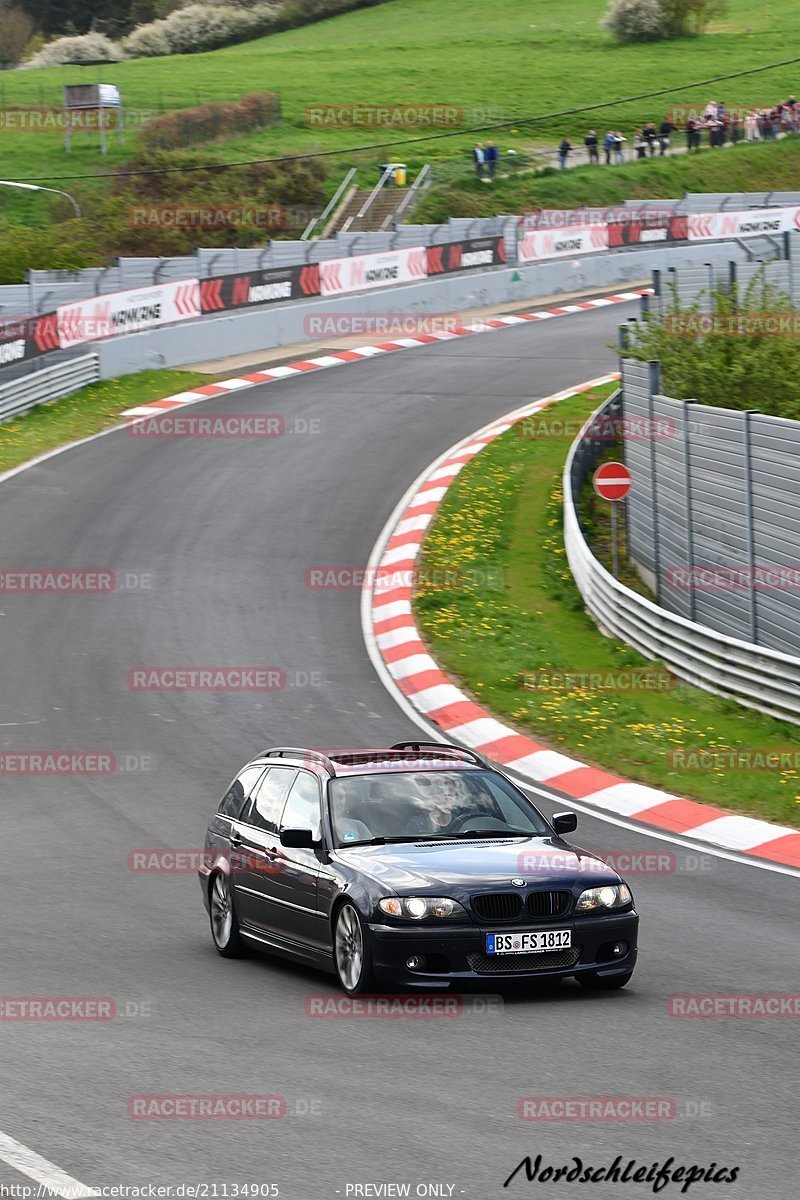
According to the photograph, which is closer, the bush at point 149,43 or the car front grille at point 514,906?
the car front grille at point 514,906

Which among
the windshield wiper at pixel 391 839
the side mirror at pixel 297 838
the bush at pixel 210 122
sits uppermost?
the bush at pixel 210 122

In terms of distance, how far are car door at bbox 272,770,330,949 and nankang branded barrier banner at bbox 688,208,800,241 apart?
45.5 metres

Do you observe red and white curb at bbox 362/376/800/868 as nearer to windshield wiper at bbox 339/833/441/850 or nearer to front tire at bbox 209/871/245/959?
windshield wiper at bbox 339/833/441/850

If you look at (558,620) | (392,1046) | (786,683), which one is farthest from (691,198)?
(392,1046)

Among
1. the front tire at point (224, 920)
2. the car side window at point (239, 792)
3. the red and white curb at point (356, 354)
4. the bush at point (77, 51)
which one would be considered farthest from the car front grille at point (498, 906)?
the bush at point (77, 51)

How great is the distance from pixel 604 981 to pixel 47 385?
90.0 feet

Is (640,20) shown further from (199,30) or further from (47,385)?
(47,385)

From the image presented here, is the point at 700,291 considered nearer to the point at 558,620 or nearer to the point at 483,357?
the point at 558,620

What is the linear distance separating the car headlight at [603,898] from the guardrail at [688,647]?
8182 mm

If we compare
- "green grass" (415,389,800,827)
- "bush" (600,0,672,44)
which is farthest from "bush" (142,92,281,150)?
"green grass" (415,389,800,827)

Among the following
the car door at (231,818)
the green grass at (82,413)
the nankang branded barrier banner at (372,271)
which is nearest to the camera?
the car door at (231,818)

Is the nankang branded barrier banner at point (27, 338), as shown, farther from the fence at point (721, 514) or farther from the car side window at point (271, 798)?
the car side window at point (271, 798)

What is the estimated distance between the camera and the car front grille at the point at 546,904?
898 centimetres

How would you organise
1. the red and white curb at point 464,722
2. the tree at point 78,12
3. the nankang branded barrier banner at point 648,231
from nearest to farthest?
the red and white curb at point 464,722 → the nankang branded barrier banner at point 648,231 → the tree at point 78,12
